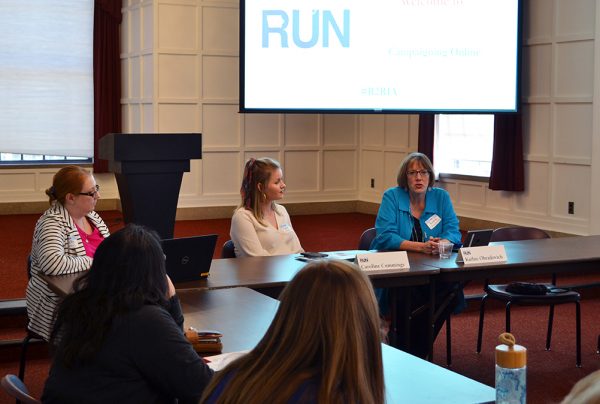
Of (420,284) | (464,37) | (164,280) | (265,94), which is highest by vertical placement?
(464,37)

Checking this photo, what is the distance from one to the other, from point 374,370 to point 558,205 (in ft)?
22.6

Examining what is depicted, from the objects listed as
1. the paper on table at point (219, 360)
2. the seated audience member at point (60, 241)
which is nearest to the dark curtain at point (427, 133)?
the seated audience member at point (60, 241)

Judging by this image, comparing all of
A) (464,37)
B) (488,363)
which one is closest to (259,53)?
(464,37)

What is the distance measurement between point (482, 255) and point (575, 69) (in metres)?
4.05

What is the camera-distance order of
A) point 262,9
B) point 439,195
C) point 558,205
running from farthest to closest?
1. point 558,205
2. point 262,9
3. point 439,195

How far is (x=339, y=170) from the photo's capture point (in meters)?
11.1

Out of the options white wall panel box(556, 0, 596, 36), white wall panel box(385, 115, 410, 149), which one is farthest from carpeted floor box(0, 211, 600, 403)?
white wall panel box(556, 0, 596, 36)

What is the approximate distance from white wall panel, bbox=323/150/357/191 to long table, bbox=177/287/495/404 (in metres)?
7.13

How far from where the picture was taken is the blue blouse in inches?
198

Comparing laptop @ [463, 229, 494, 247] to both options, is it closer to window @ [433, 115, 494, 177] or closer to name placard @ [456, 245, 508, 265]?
name placard @ [456, 245, 508, 265]

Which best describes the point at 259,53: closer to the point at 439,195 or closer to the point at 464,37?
the point at 464,37

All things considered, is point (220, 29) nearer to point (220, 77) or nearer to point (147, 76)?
point (220, 77)

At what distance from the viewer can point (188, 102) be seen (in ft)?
32.6

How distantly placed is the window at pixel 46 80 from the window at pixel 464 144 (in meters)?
4.03
